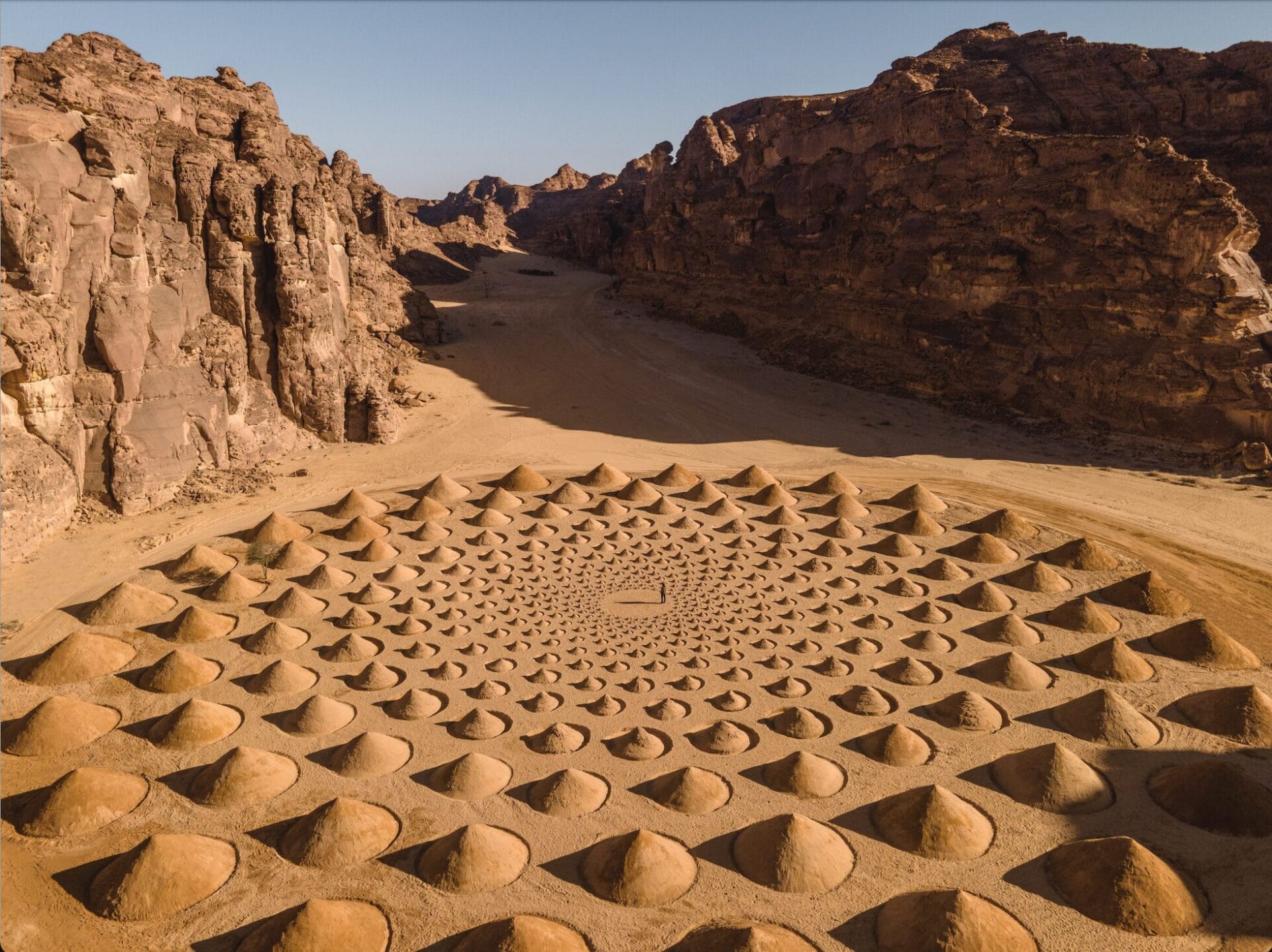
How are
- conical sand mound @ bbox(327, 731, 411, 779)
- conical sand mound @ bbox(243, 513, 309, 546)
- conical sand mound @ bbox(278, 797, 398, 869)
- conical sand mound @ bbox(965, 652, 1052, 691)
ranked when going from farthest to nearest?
conical sand mound @ bbox(243, 513, 309, 546) < conical sand mound @ bbox(965, 652, 1052, 691) < conical sand mound @ bbox(327, 731, 411, 779) < conical sand mound @ bbox(278, 797, 398, 869)

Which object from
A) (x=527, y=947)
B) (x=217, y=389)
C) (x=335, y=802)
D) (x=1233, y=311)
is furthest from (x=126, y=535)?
(x=1233, y=311)

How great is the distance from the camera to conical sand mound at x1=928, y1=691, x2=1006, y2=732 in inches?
572

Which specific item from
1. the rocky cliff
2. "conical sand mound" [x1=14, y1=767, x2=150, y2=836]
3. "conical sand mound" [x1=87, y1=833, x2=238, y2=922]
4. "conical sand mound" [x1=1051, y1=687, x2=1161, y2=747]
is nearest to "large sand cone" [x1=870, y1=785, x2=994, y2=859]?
"conical sand mound" [x1=1051, y1=687, x2=1161, y2=747]

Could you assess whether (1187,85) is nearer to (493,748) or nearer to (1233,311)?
(1233,311)

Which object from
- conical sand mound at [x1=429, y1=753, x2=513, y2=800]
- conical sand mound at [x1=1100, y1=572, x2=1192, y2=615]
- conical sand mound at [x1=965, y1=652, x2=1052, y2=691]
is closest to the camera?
conical sand mound at [x1=429, y1=753, x2=513, y2=800]

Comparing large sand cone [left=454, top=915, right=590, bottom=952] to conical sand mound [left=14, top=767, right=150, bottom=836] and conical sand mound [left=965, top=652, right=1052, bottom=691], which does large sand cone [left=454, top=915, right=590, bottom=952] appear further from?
conical sand mound [left=965, top=652, right=1052, bottom=691]

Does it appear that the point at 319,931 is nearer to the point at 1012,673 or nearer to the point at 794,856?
the point at 794,856

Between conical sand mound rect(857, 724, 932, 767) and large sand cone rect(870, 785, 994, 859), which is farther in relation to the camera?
conical sand mound rect(857, 724, 932, 767)

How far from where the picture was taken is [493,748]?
13906 mm

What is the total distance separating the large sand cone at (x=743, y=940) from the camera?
9734mm

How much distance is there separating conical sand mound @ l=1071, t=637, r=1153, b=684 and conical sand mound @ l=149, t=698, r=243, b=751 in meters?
16.4

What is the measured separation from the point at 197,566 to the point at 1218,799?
2178 centimetres

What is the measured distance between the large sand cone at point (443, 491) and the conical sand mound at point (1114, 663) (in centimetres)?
1776

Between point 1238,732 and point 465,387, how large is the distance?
3281cm
